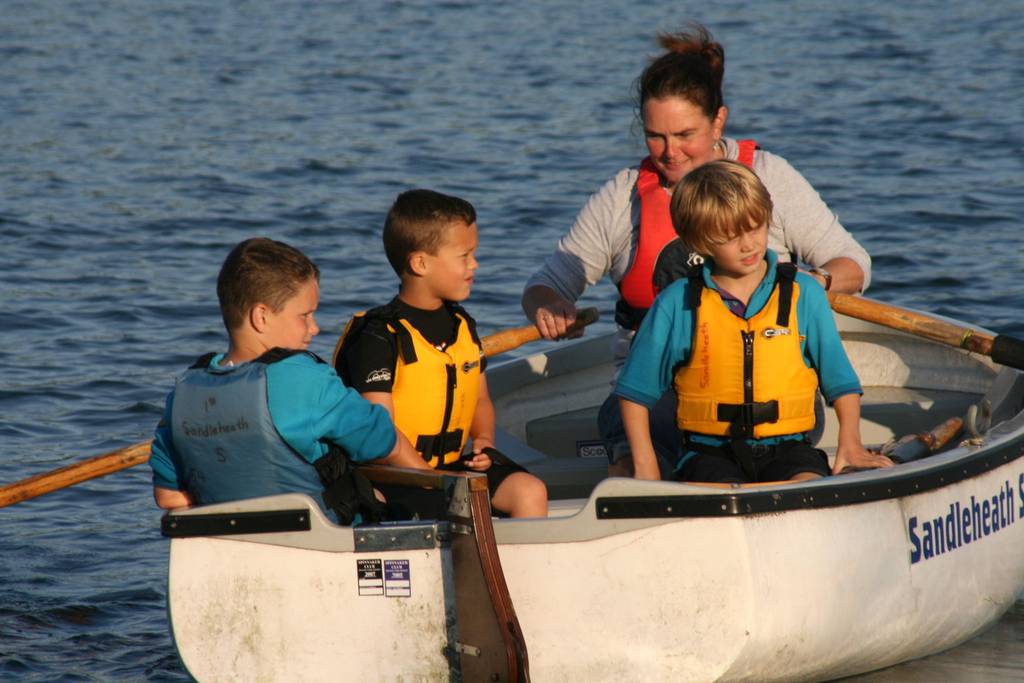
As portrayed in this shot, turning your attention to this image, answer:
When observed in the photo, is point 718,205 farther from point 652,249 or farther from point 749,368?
point 652,249

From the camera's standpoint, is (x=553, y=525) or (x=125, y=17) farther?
(x=125, y=17)

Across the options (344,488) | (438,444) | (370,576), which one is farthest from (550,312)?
(370,576)

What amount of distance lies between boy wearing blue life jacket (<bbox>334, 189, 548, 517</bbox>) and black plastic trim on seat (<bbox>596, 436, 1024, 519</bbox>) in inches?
16.6

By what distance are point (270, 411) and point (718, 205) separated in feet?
3.64

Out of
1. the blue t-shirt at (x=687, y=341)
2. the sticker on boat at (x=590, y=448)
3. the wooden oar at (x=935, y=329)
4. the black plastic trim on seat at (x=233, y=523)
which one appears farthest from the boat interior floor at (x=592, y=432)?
the black plastic trim on seat at (x=233, y=523)

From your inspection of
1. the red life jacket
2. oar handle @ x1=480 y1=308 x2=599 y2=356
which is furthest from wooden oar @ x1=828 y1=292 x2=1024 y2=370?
oar handle @ x1=480 y1=308 x2=599 y2=356

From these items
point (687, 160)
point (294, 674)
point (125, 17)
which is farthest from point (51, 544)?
point (125, 17)

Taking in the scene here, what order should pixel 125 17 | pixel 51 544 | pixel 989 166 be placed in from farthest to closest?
pixel 125 17, pixel 989 166, pixel 51 544

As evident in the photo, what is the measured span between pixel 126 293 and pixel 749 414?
5604 mm

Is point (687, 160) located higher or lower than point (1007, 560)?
higher

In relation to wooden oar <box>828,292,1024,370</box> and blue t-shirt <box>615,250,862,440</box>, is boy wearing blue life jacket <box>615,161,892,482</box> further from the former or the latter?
wooden oar <box>828,292,1024,370</box>

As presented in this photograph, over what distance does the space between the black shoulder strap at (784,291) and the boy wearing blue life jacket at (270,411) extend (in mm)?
963

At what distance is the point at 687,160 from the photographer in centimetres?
455

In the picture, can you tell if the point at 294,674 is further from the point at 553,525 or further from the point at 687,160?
the point at 687,160
